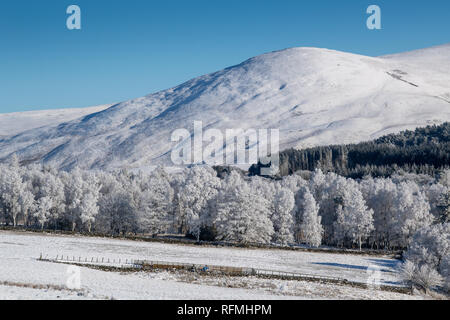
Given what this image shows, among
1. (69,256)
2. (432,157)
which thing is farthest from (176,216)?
(432,157)

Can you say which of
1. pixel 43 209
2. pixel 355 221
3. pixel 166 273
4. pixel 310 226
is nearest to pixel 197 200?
pixel 310 226

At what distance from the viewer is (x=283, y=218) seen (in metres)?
93.5

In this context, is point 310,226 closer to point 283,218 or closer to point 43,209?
point 283,218

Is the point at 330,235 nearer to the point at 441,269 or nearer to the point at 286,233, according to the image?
the point at 286,233

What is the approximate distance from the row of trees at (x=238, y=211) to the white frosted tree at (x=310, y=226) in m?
0.19

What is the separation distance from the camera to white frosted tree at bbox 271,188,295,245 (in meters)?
91.2

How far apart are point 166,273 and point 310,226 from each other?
1790 inches

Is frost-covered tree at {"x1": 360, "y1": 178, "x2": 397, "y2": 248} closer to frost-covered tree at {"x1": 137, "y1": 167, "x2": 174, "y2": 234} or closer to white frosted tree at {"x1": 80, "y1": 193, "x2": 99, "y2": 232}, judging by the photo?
frost-covered tree at {"x1": 137, "y1": 167, "x2": 174, "y2": 234}

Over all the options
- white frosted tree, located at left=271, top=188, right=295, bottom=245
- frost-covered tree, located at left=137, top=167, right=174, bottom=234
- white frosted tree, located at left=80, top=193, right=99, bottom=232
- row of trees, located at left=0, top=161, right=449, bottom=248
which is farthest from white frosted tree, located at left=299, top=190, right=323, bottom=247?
white frosted tree, located at left=80, top=193, right=99, bottom=232

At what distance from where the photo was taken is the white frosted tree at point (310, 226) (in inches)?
3555

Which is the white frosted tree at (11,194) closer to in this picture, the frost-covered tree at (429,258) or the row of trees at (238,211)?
the row of trees at (238,211)

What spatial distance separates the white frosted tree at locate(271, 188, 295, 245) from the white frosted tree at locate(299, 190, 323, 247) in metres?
2.53

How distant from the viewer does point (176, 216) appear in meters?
110
